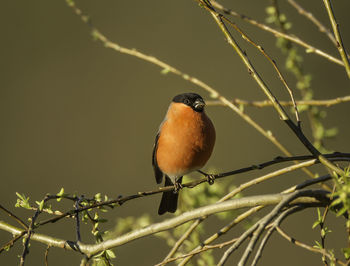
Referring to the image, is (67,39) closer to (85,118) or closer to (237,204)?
(85,118)

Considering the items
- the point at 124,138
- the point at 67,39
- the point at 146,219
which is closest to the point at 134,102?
the point at 124,138

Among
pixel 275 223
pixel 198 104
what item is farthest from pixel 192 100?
pixel 275 223

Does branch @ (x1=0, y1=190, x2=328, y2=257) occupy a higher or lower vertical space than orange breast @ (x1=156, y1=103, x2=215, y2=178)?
lower

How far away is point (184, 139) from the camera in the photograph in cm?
295

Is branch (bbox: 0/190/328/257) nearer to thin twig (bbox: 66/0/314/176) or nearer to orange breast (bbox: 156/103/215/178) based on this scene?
thin twig (bbox: 66/0/314/176)

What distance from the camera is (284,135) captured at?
7.22 metres

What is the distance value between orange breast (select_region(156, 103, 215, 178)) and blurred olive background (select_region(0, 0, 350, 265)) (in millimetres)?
3365

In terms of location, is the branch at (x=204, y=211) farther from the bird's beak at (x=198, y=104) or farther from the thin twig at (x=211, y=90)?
the bird's beak at (x=198, y=104)

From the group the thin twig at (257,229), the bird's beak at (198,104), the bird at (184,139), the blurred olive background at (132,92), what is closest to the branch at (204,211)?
the thin twig at (257,229)

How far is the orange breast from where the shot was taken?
9.59 ft

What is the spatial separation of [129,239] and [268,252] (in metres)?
5.32

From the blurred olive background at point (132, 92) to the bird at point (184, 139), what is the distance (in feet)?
10.9

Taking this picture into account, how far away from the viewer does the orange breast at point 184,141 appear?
292 cm

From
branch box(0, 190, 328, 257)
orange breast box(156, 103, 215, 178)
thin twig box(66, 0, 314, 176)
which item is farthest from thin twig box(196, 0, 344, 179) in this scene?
orange breast box(156, 103, 215, 178)
